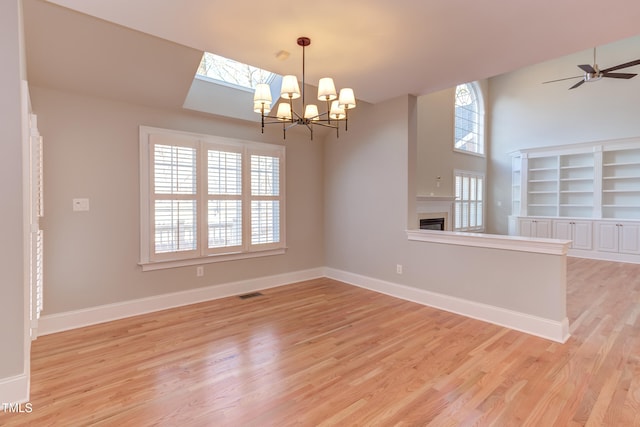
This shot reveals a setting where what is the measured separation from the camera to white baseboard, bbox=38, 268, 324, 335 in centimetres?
315

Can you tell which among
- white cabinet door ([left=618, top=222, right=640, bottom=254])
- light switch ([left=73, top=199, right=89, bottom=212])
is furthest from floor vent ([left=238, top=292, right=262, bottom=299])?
white cabinet door ([left=618, top=222, right=640, bottom=254])

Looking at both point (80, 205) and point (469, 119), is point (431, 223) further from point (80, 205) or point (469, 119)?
point (80, 205)

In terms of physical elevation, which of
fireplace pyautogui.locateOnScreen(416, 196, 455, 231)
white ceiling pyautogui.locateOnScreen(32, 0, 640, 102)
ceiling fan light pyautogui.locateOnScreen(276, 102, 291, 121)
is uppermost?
white ceiling pyautogui.locateOnScreen(32, 0, 640, 102)

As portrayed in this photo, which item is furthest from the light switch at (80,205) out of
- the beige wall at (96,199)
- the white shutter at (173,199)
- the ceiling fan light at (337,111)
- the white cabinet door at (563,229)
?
the white cabinet door at (563,229)

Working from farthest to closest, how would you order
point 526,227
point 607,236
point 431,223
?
point 526,227, point 431,223, point 607,236

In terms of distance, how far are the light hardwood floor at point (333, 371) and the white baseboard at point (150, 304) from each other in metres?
0.12

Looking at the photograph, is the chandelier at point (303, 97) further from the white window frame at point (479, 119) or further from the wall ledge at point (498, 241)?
the white window frame at point (479, 119)

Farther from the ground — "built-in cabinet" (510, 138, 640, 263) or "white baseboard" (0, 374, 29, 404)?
"built-in cabinet" (510, 138, 640, 263)

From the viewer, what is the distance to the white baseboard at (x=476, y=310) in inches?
117

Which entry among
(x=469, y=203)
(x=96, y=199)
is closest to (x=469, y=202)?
(x=469, y=203)

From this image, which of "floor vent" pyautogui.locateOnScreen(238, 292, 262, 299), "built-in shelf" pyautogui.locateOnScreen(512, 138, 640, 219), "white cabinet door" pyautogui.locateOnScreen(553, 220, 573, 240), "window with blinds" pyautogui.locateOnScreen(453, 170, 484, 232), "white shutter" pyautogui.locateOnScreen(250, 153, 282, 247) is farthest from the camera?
"window with blinds" pyautogui.locateOnScreen(453, 170, 484, 232)

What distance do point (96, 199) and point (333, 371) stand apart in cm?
298

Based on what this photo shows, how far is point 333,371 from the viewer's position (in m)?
2.41

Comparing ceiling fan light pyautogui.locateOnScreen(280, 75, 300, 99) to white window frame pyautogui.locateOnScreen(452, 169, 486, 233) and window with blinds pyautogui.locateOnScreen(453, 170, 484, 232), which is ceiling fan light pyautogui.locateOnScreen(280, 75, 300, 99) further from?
window with blinds pyautogui.locateOnScreen(453, 170, 484, 232)
